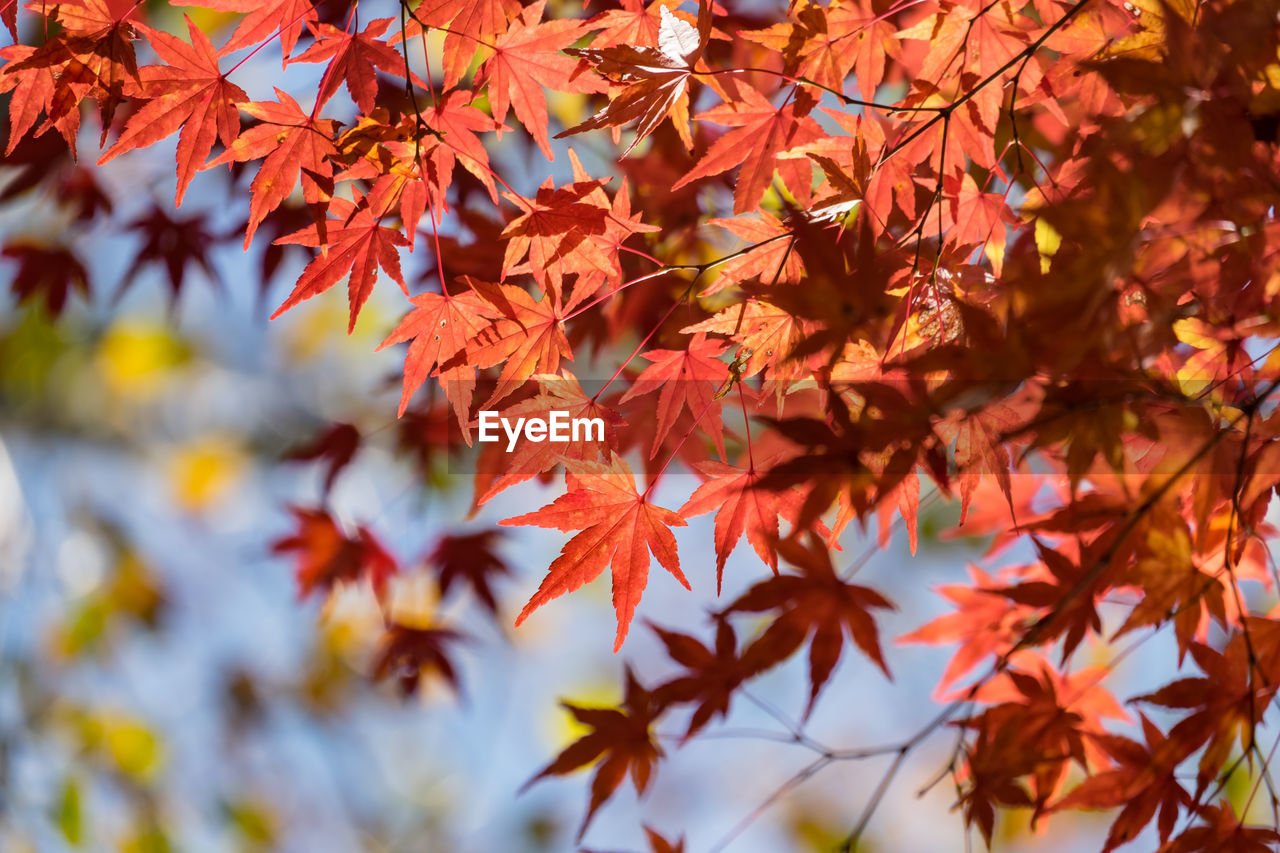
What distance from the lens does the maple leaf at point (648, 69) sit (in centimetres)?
73

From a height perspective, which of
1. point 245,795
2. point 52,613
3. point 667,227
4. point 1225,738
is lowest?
point 245,795

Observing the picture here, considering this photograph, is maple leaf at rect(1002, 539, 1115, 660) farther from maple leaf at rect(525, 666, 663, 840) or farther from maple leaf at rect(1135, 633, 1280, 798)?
maple leaf at rect(525, 666, 663, 840)

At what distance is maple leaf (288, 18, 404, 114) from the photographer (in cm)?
78

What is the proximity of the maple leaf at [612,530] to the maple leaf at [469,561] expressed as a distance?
1289 mm

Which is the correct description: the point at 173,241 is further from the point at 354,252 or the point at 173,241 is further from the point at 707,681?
the point at 707,681

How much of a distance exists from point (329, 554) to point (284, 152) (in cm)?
160

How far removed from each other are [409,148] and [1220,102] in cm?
69

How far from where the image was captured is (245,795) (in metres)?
4.29

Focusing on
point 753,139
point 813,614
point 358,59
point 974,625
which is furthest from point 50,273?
point 974,625

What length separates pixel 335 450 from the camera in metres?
1.89

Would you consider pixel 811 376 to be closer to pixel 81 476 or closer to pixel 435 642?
pixel 435 642

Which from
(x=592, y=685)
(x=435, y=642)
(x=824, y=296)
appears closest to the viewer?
(x=824, y=296)

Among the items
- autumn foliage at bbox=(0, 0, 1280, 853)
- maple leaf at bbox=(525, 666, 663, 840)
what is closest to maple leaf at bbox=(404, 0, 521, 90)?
autumn foliage at bbox=(0, 0, 1280, 853)

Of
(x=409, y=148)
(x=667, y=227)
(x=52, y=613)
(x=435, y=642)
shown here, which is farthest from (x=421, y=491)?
(x=52, y=613)
